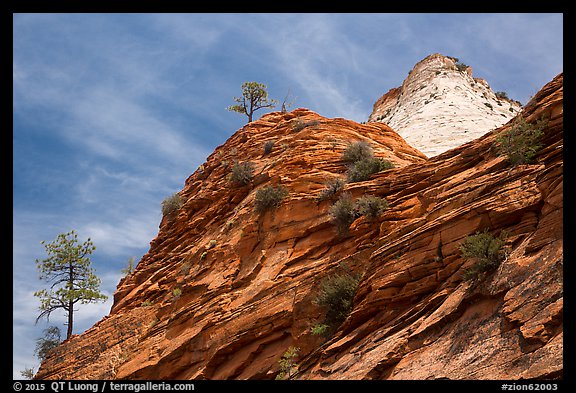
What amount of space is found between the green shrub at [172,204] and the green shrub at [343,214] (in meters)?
12.9

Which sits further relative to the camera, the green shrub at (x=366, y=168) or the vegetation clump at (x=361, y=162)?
the vegetation clump at (x=361, y=162)

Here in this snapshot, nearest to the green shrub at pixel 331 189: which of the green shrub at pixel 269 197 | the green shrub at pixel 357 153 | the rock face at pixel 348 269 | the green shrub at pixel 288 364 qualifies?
the rock face at pixel 348 269

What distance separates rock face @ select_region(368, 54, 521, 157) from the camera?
35938mm

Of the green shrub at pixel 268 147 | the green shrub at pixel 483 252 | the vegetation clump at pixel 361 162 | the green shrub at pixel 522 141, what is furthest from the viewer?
the green shrub at pixel 268 147

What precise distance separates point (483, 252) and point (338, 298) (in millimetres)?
4980

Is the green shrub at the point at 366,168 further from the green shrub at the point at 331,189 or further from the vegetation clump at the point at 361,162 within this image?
the green shrub at the point at 331,189

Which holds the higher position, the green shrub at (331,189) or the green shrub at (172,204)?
the green shrub at (172,204)

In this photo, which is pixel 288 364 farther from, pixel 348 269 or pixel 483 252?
pixel 483 252

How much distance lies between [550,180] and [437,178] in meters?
5.35

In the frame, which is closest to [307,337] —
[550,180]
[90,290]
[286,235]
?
[286,235]

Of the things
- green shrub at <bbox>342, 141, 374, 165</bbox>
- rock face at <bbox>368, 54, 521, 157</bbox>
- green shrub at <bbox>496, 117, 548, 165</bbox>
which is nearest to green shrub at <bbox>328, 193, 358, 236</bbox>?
green shrub at <bbox>342, 141, 374, 165</bbox>

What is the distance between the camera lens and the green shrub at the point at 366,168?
22.9 m

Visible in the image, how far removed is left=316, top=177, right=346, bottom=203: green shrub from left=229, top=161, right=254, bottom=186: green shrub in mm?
5786
